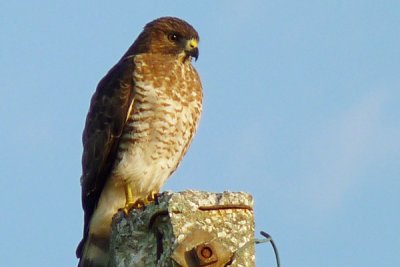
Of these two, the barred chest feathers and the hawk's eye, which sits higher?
the hawk's eye

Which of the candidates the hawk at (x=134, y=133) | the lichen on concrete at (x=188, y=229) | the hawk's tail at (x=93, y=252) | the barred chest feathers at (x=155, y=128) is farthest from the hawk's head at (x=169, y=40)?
the lichen on concrete at (x=188, y=229)

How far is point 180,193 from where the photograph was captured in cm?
407

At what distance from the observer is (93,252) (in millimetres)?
6348

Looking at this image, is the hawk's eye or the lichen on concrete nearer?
the lichen on concrete

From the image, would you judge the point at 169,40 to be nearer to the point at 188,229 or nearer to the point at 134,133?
the point at 134,133

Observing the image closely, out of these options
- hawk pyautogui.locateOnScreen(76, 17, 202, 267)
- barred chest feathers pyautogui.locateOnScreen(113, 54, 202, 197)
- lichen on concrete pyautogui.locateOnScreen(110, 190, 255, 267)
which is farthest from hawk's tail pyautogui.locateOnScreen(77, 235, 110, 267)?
lichen on concrete pyautogui.locateOnScreen(110, 190, 255, 267)

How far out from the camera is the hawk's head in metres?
8.34

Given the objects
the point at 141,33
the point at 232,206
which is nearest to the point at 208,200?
the point at 232,206

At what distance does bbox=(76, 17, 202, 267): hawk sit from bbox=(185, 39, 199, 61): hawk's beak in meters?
0.37

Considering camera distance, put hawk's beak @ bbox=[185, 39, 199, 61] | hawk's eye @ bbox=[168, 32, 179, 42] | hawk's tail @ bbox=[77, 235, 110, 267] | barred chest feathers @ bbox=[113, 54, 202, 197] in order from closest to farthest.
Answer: hawk's tail @ bbox=[77, 235, 110, 267], barred chest feathers @ bbox=[113, 54, 202, 197], hawk's beak @ bbox=[185, 39, 199, 61], hawk's eye @ bbox=[168, 32, 179, 42]

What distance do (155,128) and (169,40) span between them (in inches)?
50.2

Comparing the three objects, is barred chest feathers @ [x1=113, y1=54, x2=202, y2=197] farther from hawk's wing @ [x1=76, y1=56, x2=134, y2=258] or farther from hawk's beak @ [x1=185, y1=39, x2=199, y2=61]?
hawk's beak @ [x1=185, y1=39, x2=199, y2=61]

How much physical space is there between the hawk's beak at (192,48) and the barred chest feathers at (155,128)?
1.68 ft

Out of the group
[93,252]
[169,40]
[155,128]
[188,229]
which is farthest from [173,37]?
[188,229]
